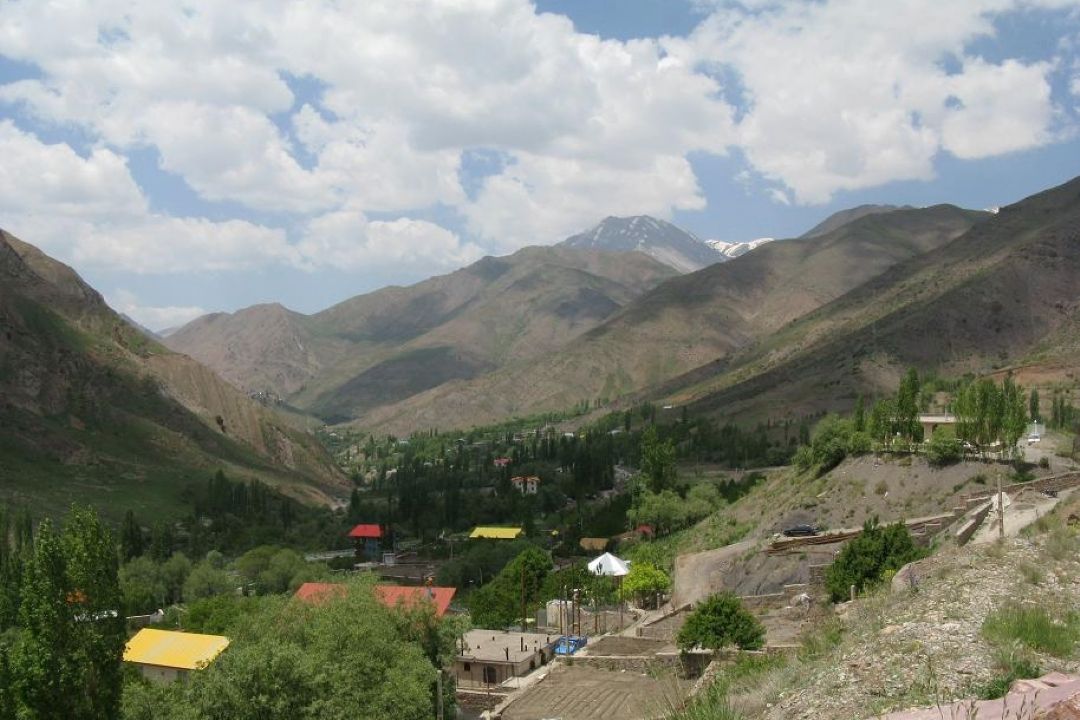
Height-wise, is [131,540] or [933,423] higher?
[933,423]

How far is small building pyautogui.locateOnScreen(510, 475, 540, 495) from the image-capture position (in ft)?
433

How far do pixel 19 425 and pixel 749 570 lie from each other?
387 ft

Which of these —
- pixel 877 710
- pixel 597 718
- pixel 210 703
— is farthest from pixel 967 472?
pixel 877 710

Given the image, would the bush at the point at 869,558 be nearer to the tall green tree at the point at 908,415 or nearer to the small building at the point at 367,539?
the tall green tree at the point at 908,415

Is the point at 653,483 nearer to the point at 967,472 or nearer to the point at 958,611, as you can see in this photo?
the point at 967,472

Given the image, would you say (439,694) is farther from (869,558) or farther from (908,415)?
(908,415)

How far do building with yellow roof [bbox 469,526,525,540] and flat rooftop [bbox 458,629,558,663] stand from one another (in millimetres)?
45618

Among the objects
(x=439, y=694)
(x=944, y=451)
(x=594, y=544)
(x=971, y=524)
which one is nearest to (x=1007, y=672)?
(x=439, y=694)

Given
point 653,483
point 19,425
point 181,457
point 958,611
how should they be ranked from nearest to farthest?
point 958,611
point 653,483
point 19,425
point 181,457

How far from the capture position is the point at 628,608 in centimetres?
5450

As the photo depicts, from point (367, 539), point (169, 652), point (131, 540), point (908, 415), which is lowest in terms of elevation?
point (367, 539)

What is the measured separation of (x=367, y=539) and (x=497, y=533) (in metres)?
16.8

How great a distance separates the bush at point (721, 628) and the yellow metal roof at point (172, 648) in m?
21.7

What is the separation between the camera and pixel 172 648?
145 feet
